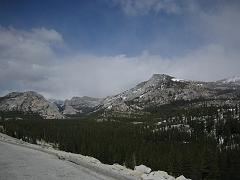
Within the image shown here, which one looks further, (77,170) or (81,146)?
(81,146)

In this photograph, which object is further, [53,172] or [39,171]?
[39,171]

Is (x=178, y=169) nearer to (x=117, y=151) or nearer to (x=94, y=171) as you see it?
(x=117, y=151)

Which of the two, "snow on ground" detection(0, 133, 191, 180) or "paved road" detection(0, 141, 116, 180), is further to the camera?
"snow on ground" detection(0, 133, 191, 180)

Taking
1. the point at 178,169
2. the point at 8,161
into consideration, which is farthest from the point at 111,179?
the point at 178,169

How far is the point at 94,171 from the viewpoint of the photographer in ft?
135

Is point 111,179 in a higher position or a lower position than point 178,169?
higher

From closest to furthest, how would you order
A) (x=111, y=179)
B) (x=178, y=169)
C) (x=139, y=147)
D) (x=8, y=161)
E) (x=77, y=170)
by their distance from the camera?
(x=111, y=179) < (x=77, y=170) < (x=8, y=161) < (x=178, y=169) < (x=139, y=147)

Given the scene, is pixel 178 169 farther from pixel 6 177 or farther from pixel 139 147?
pixel 6 177

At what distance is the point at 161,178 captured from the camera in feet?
130

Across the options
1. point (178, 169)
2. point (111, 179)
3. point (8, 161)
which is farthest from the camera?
point (178, 169)

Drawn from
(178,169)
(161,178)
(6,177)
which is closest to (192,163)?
(178,169)

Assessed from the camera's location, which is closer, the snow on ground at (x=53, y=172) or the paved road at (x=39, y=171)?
the paved road at (x=39, y=171)

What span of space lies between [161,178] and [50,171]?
13.1 metres

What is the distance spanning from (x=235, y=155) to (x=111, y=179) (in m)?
130
